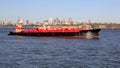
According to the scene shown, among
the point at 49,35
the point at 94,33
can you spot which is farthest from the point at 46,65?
the point at 49,35

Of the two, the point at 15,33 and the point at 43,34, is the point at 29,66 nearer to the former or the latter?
the point at 43,34

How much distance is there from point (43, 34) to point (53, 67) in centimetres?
7380

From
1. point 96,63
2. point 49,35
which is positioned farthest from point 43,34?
point 96,63

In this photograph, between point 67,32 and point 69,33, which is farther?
point 67,32

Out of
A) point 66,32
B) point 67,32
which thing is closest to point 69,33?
point 67,32

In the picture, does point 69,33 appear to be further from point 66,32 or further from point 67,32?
point 66,32

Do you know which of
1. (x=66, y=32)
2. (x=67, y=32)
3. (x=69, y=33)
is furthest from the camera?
(x=66, y=32)

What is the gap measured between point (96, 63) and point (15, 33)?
84.4 meters

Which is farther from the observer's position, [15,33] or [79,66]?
[15,33]

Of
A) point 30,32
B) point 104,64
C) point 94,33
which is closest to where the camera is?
point 104,64

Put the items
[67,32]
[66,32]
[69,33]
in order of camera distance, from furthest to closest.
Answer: [66,32]
[67,32]
[69,33]

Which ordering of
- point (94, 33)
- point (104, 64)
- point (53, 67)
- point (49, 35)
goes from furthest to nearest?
point (49, 35) < point (94, 33) < point (104, 64) < point (53, 67)

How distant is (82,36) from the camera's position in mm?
97625

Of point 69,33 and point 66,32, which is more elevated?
point 66,32
